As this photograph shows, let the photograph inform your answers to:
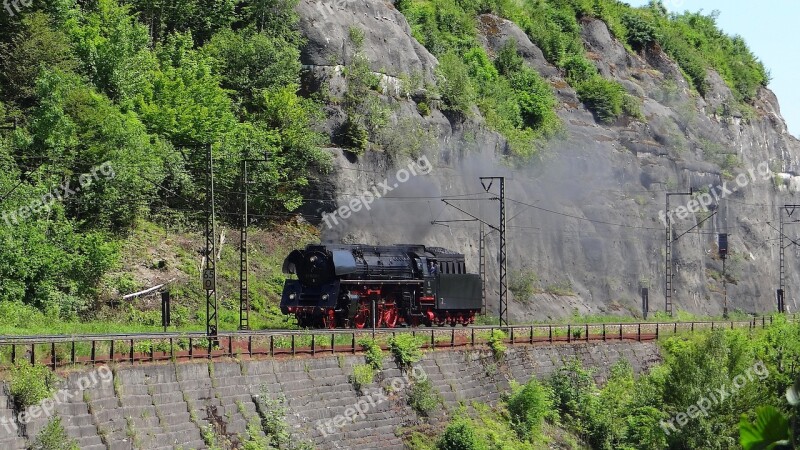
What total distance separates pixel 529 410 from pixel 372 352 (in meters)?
7.21

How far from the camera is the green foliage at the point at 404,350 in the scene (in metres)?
36.0

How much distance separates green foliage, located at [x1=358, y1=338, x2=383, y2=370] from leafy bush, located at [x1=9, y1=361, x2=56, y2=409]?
542 inches

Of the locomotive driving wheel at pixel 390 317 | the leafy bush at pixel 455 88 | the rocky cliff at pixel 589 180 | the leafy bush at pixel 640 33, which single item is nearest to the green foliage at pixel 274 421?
the locomotive driving wheel at pixel 390 317

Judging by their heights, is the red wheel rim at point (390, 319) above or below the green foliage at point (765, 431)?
below

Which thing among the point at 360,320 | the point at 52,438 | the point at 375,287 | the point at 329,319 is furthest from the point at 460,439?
the point at 52,438

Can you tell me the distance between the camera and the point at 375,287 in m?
43.5

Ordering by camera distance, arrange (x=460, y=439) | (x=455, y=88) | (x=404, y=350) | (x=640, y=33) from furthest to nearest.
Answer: (x=640, y=33) → (x=455, y=88) → (x=404, y=350) → (x=460, y=439)

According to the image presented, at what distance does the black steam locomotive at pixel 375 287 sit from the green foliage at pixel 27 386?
19528 mm

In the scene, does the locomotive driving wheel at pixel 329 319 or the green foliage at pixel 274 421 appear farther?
the locomotive driving wheel at pixel 329 319

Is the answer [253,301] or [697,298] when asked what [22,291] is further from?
[697,298]

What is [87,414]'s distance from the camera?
23375mm

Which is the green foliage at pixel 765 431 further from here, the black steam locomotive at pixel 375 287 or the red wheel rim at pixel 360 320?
the red wheel rim at pixel 360 320

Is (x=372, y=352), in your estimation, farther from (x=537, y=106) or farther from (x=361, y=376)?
(x=537, y=106)

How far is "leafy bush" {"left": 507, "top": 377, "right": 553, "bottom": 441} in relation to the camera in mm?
38000
